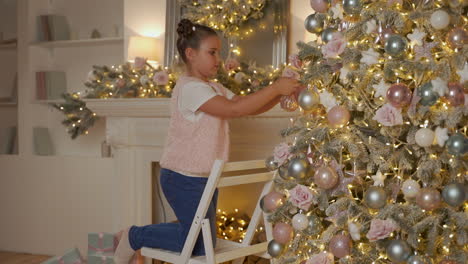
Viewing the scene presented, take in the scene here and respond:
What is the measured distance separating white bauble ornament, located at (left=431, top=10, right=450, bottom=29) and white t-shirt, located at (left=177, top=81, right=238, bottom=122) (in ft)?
3.05

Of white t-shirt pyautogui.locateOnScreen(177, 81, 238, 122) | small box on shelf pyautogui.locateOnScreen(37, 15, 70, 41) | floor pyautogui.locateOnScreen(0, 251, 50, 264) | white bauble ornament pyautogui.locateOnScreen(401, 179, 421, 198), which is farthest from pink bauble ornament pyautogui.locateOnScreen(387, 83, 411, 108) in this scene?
small box on shelf pyautogui.locateOnScreen(37, 15, 70, 41)

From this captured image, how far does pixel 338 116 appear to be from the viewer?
69.1 inches

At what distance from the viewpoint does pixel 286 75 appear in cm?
216

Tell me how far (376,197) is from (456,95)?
0.35 metres

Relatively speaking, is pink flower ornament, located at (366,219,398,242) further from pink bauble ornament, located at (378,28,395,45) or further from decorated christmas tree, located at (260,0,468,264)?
pink bauble ornament, located at (378,28,395,45)

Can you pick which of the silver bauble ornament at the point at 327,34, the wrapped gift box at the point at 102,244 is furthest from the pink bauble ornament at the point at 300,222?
the wrapped gift box at the point at 102,244

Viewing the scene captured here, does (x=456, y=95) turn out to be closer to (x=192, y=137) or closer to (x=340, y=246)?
(x=340, y=246)

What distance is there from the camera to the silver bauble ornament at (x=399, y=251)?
5.32 ft

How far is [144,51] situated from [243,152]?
873 mm

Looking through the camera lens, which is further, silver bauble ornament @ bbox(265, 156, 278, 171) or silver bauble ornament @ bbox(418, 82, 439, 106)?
silver bauble ornament @ bbox(265, 156, 278, 171)

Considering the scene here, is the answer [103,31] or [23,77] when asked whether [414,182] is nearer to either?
[103,31]

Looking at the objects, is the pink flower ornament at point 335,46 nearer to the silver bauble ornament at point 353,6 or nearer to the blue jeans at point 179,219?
the silver bauble ornament at point 353,6

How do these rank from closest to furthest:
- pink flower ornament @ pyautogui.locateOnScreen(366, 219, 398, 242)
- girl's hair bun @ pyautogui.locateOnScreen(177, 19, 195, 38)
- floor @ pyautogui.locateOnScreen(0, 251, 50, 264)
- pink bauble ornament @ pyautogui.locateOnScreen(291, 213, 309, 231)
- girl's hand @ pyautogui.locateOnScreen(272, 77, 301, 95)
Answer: pink flower ornament @ pyautogui.locateOnScreen(366, 219, 398, 242) < pink bauble ornament @ pyautogui.locateOnScreen(291, 213, 309, 231) < girl's hand @ pyautogui.locateOnScreen(272, 77, 301, 95) < girl's hair bun @ pyautogui.locateOnScreen(177, 19, 195, 38) < floor @ pyautogui.locateOnScreen(0, 251, 50, 264)

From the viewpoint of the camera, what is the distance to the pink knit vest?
7.75 ft
